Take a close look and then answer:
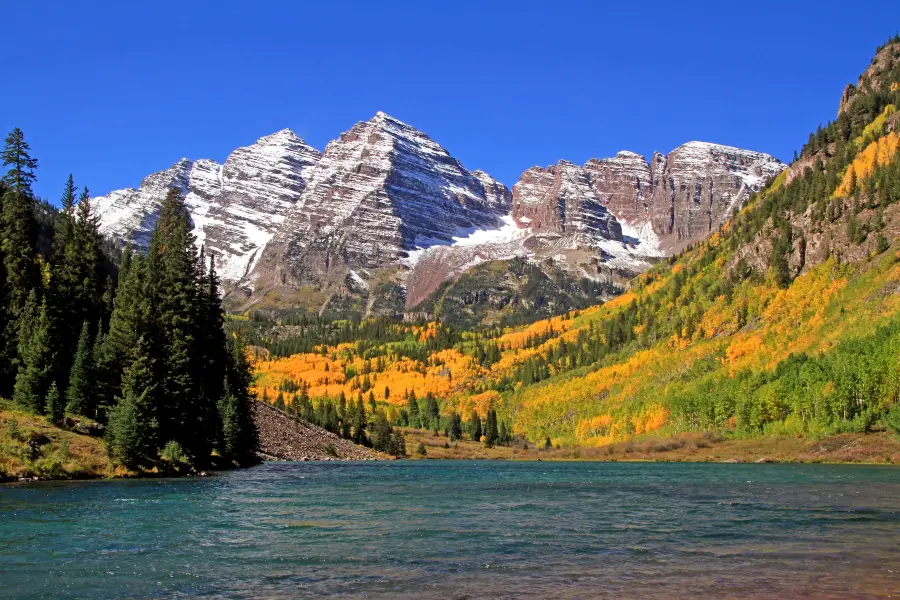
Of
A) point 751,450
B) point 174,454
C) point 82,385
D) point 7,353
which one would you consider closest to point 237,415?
point 174,454

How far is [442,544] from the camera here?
38.4 metres

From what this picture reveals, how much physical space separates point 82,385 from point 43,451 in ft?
45.4

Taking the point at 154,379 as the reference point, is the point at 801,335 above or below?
above

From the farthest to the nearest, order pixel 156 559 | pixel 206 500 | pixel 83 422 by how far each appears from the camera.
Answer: pixel 83 422, pixel 206 500, pixel 156 559

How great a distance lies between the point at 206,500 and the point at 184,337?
122 ft

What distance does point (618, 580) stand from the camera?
29172mm

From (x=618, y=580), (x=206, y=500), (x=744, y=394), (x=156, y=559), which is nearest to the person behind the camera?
(x=618, y=580)

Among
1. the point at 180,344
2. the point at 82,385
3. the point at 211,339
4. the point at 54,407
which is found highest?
the point at 211,339

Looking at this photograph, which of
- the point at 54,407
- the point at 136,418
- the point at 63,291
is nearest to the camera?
the point at 54,407

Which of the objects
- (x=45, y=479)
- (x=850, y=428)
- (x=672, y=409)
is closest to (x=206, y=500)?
(x=45, y=479)

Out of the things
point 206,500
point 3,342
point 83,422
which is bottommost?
point 206,500

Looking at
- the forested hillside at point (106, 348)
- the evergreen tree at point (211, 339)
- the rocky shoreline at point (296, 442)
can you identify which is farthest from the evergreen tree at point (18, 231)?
the rocky shoreline at point (296, 442)

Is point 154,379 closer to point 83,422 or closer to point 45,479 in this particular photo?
point 83,422

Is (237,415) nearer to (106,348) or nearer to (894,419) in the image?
(106,348)
